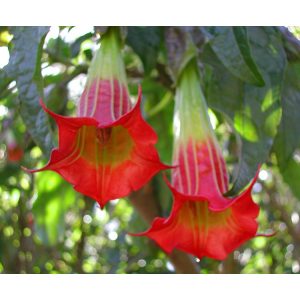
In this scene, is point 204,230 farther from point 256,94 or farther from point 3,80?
point 3,80

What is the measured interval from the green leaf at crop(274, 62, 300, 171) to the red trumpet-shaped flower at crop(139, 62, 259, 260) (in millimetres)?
125

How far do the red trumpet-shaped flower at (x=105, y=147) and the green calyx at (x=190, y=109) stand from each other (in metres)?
0.08

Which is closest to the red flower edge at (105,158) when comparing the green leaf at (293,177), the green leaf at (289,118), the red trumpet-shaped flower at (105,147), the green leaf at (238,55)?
the red trumpet-shaped flower at (105,147)

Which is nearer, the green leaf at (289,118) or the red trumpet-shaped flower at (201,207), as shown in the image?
the red trumpet-shaped flower at (201,207)

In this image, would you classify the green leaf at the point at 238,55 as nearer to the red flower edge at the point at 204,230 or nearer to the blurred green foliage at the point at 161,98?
the blurred green foliage at the point at 161,98

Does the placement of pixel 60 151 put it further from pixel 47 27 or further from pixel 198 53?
pixel 198 53

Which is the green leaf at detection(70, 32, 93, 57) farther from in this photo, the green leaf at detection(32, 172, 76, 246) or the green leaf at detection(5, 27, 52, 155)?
the green leaf at detection(32, 172, 76, 246)

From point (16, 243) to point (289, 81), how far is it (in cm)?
135

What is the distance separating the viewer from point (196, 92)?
77 centimetres

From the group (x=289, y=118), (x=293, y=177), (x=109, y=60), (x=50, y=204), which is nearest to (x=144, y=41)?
(x=109, y=60)

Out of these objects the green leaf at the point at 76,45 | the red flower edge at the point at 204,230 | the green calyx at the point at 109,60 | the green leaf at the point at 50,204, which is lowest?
the green leaf at the point at 50,204

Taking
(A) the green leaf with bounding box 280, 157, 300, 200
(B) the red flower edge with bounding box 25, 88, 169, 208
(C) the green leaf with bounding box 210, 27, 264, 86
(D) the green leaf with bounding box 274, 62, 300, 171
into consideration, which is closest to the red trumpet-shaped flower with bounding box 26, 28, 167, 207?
(B) the red flower edge with bounding box 25, 88, 169, 208

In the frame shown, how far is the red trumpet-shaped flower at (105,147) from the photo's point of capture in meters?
0.63

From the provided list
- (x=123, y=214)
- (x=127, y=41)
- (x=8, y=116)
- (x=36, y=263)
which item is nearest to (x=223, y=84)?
(x=127, y=41)
